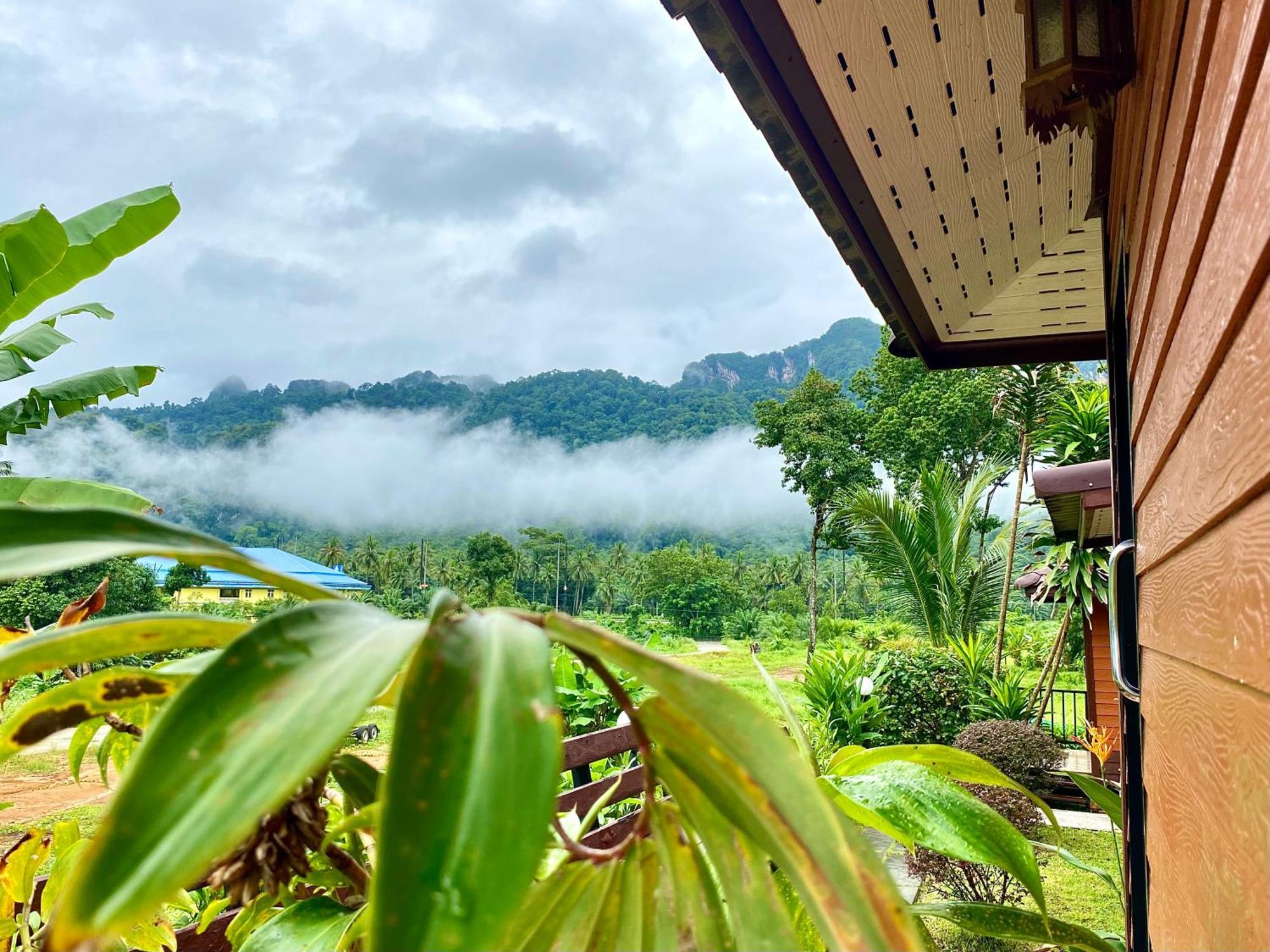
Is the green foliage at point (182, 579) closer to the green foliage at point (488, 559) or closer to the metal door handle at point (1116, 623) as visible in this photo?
the green foliage at point (488, 559)

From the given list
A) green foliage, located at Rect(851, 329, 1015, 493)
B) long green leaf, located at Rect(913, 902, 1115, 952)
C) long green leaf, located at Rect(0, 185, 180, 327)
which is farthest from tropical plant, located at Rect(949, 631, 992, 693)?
green foliage, located at Rect(851, 329, 1015, 493)

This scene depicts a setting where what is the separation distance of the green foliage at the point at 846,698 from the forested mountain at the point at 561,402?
59680 mm

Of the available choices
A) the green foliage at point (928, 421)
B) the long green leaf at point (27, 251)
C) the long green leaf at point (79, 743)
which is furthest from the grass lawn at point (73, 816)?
the green foliage at point (928, 421)

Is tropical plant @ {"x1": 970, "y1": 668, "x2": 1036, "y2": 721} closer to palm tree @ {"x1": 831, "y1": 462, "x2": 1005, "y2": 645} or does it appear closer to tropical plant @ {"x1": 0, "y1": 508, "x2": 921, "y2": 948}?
palm tree @ {"x1": 831, "y1": 462, "x2": 1005, "y2": 645}

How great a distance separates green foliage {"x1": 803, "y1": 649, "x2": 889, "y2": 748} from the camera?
6.55 m

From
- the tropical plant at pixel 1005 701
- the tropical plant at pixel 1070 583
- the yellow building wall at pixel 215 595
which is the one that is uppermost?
the tropical plant at pixel 1070 583

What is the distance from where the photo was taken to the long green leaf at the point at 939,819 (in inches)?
22.3

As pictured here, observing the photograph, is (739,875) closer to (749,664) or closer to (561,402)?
(749,664)

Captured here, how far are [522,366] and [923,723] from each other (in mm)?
105206

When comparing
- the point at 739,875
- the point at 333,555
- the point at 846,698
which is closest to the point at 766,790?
the point at 739,875

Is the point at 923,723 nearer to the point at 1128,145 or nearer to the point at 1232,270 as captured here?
the point at 1128,145

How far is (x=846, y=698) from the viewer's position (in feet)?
21.8

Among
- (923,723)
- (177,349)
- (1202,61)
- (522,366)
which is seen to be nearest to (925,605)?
(923,723)

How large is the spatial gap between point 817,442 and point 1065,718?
33.5ft
